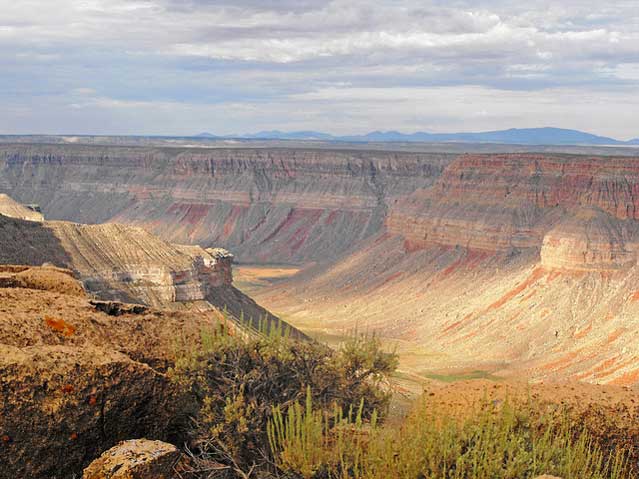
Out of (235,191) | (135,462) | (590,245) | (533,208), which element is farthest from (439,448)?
(235,191)

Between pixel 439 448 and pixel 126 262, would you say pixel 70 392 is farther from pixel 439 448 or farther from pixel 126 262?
pixel 126 262

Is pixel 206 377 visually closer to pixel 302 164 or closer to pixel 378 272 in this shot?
pixel 378 272

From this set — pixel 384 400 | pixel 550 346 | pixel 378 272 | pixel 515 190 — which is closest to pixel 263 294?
pixel 378 272

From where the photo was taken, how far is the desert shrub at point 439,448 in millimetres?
11195

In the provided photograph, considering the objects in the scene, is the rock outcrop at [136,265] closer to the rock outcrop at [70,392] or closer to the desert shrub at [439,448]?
the rock outcrop at [70,392]

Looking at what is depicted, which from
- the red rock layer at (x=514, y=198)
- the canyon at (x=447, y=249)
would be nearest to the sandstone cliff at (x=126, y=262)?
the canyon at (x=447, y=249)

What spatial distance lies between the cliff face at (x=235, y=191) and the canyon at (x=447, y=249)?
0.94ft

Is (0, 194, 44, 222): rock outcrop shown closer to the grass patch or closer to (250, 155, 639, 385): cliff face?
(250, 155, 639, 385): cliff face

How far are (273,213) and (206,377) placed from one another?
365 ft

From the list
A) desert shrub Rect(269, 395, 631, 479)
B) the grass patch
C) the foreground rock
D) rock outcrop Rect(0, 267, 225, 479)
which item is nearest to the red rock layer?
the grass patch

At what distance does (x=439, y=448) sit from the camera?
1139 centimetres

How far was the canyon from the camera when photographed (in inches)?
2063

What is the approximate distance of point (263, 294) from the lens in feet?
272

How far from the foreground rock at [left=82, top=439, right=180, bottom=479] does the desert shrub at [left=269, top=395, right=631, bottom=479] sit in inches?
67.1
